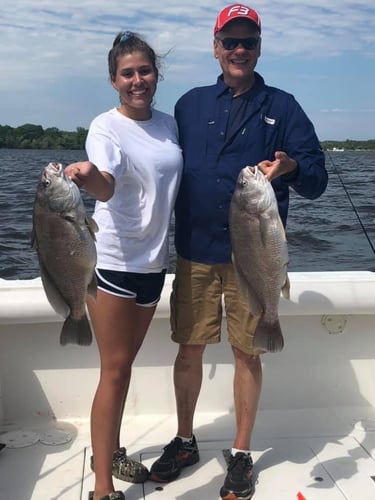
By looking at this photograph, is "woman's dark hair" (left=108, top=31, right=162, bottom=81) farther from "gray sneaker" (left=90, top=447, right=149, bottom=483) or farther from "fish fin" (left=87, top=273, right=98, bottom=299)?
"gray sneaker" (left=90, top=447, right=149, bottom=483)

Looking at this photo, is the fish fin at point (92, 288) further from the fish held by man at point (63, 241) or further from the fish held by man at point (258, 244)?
the fish held by man at point (258, 244)

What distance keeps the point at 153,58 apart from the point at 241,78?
0.47 m

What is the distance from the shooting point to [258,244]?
2674 mm

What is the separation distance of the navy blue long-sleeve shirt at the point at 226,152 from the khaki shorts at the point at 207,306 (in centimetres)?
9

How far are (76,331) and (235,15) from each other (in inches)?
66.3

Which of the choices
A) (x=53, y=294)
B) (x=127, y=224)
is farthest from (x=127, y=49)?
(x=53, y=294)

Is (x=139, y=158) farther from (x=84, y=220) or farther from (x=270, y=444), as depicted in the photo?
(x=270, y=444)

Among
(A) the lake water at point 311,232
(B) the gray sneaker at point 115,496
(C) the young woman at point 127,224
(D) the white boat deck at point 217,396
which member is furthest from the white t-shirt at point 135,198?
(A) the lake water at point 311,232

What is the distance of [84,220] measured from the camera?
7.95 ft

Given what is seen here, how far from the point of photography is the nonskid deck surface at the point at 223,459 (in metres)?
3.31

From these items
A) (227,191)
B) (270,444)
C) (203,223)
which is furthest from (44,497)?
(227,191)

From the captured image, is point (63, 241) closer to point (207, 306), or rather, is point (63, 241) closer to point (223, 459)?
point (207, 306)

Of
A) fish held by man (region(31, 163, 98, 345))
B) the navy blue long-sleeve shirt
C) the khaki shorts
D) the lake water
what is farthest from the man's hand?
the lake water

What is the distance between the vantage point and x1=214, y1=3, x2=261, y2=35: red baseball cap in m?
3.06
